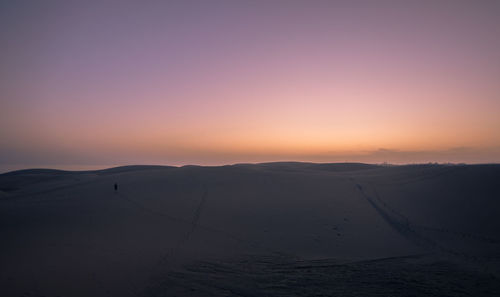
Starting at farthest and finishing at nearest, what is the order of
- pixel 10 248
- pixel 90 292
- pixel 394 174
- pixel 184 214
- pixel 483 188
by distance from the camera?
pixel 394 174, pixel 483 188, pixel 184 214, pixel 10 248, pixel 90 292

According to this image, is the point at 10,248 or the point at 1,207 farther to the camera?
the point at 1,207

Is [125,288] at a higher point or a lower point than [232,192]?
lower

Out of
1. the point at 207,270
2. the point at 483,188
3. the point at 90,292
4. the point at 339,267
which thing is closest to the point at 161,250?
the point at 207,270

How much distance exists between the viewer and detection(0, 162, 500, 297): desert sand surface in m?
6.60

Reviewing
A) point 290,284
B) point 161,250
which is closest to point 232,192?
point 161,250

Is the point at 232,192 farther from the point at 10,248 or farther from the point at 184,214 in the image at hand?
the point at 10,248

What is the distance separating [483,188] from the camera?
1402 cm

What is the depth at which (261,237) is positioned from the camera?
1045 cm

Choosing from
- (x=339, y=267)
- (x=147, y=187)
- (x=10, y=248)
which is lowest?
(x=339, y=267)

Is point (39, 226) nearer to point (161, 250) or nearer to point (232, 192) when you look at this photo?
point (161, 250)

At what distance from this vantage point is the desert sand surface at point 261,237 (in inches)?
260

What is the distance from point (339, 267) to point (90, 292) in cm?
615

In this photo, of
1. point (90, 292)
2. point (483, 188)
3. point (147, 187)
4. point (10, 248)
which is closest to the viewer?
point (90, 292)

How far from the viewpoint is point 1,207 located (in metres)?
13.2
